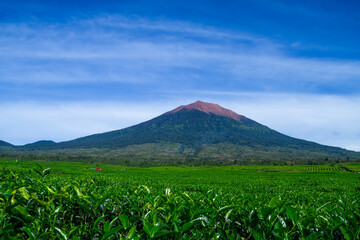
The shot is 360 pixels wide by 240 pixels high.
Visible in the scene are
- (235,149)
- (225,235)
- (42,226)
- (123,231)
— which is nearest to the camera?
(225,235)

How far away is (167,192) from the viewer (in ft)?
6.57

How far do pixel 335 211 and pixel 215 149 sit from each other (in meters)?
189

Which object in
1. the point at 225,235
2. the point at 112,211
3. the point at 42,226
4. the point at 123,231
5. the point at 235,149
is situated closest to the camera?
the point at 225,235

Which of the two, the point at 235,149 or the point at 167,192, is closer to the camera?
the point at 167,192

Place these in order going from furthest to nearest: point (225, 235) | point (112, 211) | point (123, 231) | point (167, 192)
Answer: point (167, 192), point (112, 211), point (123, 231), point (225, 235)

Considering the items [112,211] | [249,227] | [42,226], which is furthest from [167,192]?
[42,226]

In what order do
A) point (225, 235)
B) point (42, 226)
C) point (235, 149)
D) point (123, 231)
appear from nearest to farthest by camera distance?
point (225, 235), point (123, 231), point (42, 226), point (235, 149)

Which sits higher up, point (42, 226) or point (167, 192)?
point (167, 192)

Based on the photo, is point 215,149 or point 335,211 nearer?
point 335,211

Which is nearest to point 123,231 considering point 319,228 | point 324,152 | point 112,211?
point 112,211

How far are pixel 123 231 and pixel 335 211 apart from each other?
1664mm

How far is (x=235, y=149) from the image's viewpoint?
18400 cm

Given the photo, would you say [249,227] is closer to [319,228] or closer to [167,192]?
[319,228]

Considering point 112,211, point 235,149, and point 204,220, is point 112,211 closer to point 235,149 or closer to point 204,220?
point 204,220
